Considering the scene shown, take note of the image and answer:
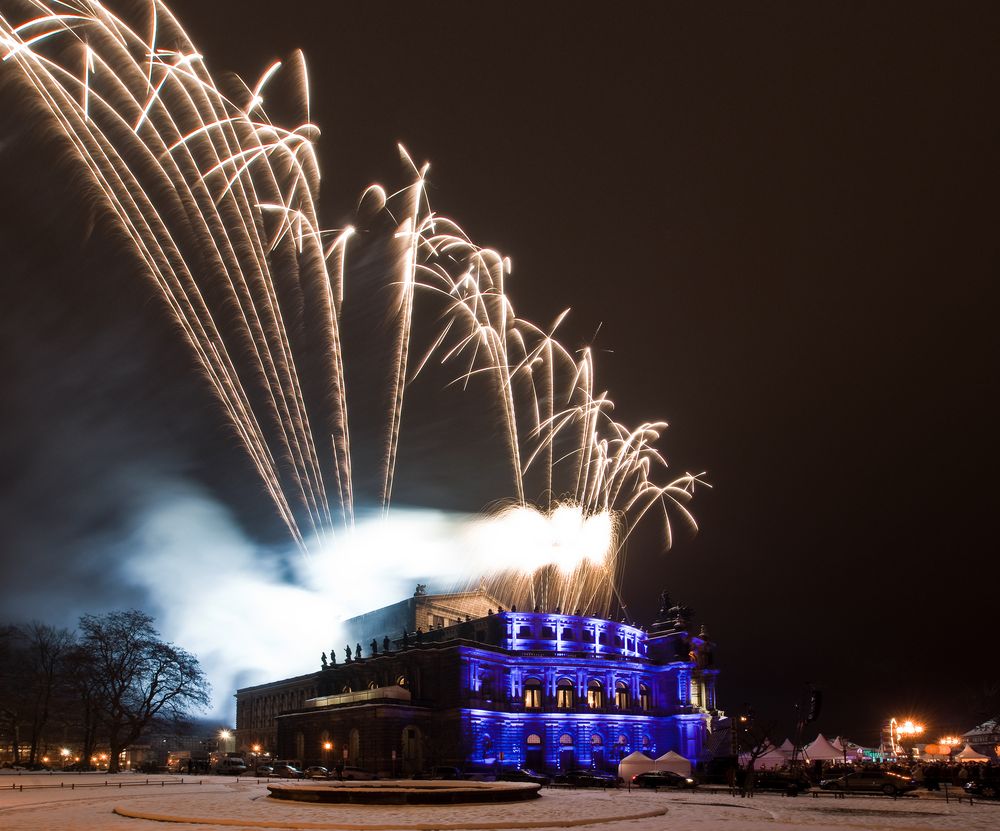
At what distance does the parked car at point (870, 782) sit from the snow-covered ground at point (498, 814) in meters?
7.76

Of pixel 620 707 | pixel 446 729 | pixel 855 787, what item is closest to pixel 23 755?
pixel 446 729

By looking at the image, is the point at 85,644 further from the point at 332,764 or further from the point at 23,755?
the point at 23,755

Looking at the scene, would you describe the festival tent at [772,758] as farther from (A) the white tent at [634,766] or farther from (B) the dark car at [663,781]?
(B) the dark car at [663,781]

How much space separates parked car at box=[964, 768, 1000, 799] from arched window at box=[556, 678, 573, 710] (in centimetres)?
4648

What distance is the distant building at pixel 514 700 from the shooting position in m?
81.2

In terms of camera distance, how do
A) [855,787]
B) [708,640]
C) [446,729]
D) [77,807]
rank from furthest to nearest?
[708,640], [446,729], [855,787], [77,807]

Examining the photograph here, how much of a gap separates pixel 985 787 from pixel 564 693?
48637 mm

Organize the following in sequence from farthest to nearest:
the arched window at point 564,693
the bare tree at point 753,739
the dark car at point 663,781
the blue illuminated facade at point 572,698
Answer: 1. the arched window at point 564,693
2. the blue illuminated facade at point 572,698
3. the dark car at point 663,781
4. the bare tree at point 753,739

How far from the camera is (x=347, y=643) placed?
467 ft

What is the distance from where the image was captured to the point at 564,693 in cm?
9231

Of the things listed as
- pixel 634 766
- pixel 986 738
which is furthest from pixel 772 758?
pixel 986 738

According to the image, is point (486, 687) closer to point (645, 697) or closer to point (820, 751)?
point (645, 697)

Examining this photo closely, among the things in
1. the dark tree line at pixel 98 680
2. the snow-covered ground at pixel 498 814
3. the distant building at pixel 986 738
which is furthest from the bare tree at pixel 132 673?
the distant building at pixel 986 738

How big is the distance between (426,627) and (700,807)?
8261 centimetres
